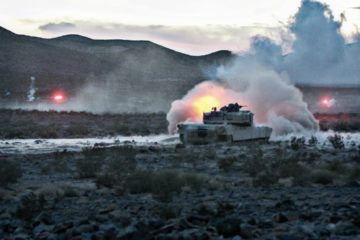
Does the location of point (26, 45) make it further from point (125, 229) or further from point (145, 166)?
point (125, 229)

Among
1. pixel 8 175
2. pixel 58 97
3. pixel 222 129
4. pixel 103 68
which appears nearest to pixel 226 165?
pixel 8 175

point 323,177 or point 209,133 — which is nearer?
point 323,177

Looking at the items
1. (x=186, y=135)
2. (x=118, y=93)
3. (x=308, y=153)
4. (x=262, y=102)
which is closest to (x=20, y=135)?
(x=186, y=135)

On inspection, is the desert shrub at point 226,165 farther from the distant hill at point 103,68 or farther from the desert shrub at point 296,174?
the distant hill at point 103,68

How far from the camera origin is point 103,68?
150250 millimetres

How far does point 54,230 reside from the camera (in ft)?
40.9

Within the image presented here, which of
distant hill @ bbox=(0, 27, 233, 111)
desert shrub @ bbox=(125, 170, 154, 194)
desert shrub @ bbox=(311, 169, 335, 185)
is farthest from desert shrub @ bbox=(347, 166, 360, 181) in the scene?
distant hill @ bbox=(0, 27, 233, 111)

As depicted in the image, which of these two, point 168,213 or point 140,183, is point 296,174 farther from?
point 168,213

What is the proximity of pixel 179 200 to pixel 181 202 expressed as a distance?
1.47ft

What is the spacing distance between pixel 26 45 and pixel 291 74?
3664 inches

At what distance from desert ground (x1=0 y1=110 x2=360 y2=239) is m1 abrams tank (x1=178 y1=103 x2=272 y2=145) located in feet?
31.2

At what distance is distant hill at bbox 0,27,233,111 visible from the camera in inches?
4934

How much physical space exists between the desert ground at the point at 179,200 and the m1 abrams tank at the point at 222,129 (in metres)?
9.50

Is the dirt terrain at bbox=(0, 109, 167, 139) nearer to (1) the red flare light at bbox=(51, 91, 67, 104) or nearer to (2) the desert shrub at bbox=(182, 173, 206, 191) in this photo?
(1) the red flare light at bbox=(51, 91, 67, 104)
